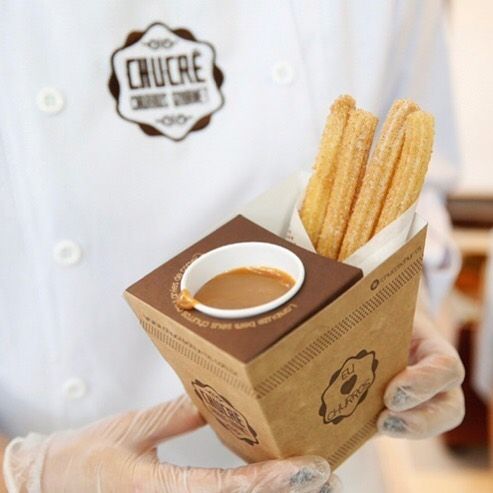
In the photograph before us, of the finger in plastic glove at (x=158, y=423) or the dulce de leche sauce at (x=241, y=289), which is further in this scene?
the finger in plastic glove at (x=158, y=423)

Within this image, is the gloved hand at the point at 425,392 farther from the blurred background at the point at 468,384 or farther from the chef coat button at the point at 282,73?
the blurred background at the point at 468,384

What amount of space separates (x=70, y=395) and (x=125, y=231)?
0.74 ft

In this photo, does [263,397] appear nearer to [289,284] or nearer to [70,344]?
[289,284]

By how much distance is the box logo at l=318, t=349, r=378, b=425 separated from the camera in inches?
23.1

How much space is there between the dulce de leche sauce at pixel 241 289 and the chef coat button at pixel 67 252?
0.23 meters

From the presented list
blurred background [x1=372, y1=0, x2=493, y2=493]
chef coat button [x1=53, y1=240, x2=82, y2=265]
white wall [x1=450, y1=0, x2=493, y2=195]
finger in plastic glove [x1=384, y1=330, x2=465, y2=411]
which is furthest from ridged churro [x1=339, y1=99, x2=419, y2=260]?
white wall [x1=450, y1=0, x2=493, y2=195]

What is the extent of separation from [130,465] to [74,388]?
0.18 metres

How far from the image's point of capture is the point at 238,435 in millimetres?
642

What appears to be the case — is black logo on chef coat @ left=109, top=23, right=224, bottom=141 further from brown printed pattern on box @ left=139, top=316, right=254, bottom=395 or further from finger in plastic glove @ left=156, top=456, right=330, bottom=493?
finger in plastic glove @ left=156, top=456, right=330, bottom=493

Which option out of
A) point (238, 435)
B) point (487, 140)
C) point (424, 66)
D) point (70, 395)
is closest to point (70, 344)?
point (70, 395)

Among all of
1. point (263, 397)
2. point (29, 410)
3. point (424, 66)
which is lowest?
point (29, 410)

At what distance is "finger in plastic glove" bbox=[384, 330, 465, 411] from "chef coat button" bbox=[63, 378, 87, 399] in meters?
0.37

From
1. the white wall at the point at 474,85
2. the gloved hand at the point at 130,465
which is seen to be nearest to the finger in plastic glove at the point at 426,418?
the gloved hand at the point at 130,465

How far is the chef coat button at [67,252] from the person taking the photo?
28.7 inches
